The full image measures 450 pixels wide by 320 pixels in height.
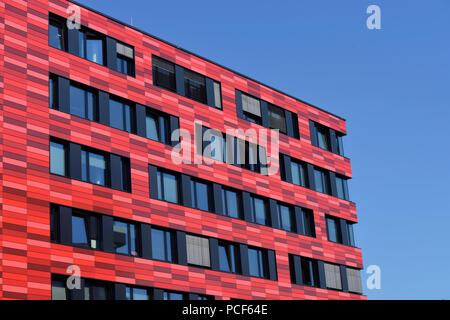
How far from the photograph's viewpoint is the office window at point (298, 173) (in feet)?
181

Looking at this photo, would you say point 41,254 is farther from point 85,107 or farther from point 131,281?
point 85,107

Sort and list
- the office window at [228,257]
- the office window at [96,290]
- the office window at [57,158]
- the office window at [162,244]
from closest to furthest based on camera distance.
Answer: the office window at [96,290], the office window at [57,158], the office window at [162,244], the office window at [228,257]

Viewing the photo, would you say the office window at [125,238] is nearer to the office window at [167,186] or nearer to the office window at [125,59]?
the office window at [167,186]

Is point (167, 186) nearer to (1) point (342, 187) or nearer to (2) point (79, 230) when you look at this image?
(2) point (79, 230)

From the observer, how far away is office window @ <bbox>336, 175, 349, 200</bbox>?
59.1 meters

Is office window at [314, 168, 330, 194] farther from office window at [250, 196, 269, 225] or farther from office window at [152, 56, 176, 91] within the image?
office window at [152, 56, 176, 91]

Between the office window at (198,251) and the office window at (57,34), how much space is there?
42.4 ft

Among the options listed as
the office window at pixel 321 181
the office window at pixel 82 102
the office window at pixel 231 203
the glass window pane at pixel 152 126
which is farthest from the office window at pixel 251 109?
the office window at pixel 82 102

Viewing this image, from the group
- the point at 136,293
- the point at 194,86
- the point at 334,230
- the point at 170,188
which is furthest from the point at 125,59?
the point at 334,230

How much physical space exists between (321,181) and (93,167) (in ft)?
67.4

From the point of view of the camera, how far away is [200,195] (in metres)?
47.9

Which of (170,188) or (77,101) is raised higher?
(77,101)

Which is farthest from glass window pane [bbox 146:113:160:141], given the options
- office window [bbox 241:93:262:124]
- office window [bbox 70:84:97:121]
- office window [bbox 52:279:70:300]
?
office window [bbox 52:279:70:300]
